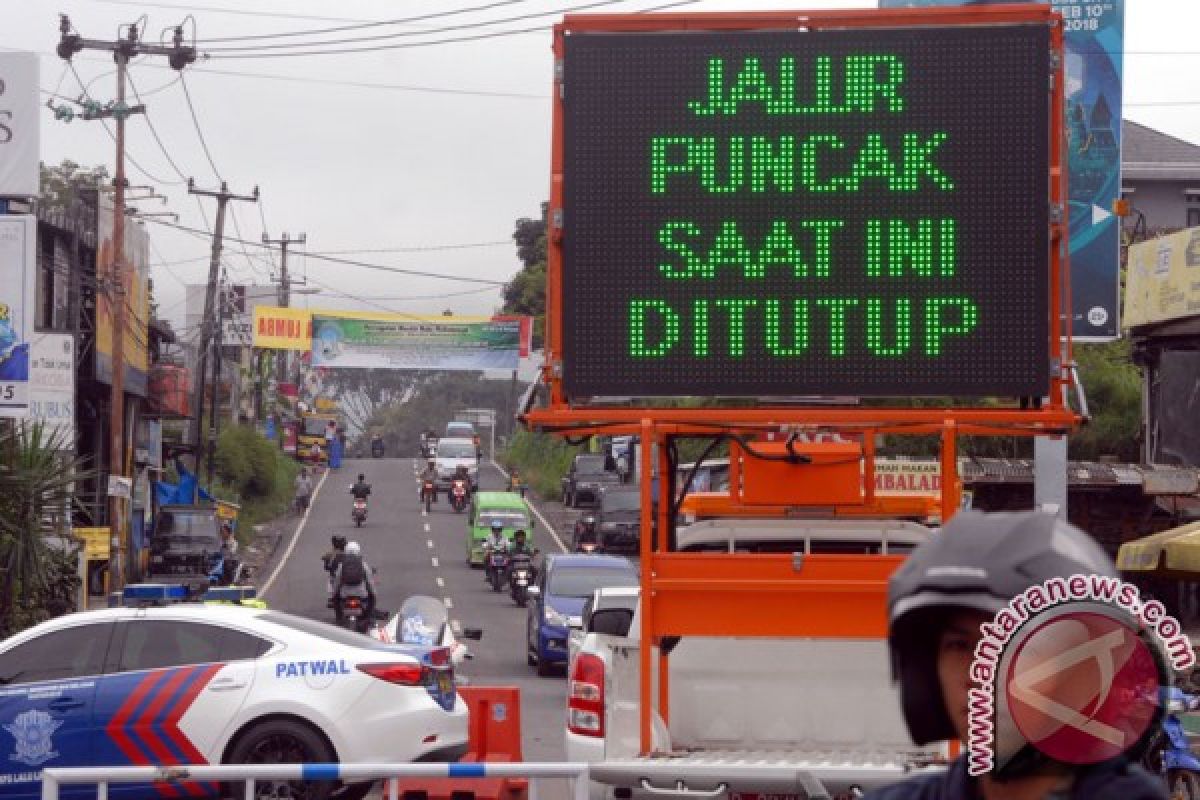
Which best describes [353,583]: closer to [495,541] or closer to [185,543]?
[495,541]

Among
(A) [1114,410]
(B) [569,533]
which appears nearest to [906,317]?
(A) [1114,410]

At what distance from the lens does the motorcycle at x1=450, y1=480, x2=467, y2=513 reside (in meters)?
62.5

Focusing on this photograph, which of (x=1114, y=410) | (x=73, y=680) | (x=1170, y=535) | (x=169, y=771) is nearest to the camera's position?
(x=169, y=771)

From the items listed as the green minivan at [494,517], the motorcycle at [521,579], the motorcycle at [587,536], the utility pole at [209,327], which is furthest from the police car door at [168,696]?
the utility pole at [209,327]

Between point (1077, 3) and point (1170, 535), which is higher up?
point (1077, 3)

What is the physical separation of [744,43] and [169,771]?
3.96 metres

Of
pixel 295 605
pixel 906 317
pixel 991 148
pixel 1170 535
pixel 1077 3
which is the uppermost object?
pixel 1077 3

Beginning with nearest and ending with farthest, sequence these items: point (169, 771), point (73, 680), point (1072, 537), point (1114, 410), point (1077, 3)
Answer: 1. point (1072, 537)
2. point (169, 771)
3. point (73, 680)
4. point (1077, 3)
5. point (1114, 410)

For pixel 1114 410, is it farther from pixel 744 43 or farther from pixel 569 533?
pixel 744 43

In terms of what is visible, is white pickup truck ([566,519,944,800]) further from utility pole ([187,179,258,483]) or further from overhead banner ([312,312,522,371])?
overhead banner ([312,312,522,371])

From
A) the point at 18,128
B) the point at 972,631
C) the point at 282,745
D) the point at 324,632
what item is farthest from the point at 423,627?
the point at 18,128

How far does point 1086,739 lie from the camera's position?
1993 millimetres

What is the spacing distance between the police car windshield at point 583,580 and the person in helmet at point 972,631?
24.6 m

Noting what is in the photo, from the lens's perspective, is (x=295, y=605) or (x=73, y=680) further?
(x=295, y=605)
